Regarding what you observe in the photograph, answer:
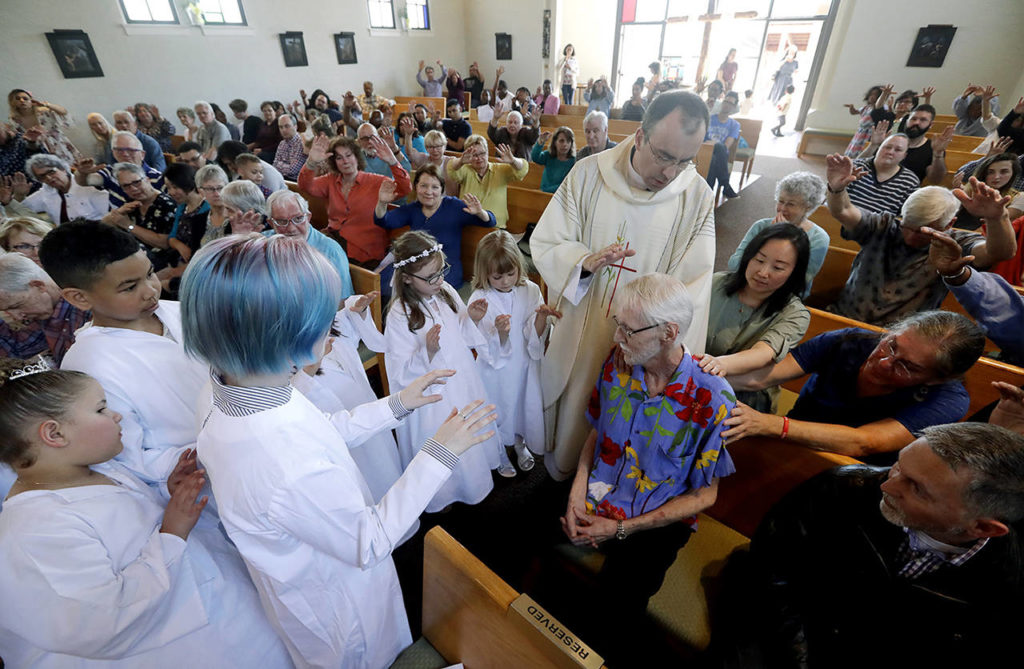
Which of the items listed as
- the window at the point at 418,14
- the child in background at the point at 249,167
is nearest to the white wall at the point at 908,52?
the window at the point at 418,14

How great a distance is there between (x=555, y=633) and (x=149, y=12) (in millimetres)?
13150

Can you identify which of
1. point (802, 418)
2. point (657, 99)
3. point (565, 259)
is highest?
point (657, 99)

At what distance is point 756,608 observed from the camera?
1.46 metres

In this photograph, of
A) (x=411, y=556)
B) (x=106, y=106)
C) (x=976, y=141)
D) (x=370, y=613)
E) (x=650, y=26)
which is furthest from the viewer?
(x=650, y=26)

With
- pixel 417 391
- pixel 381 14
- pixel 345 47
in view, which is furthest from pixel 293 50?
pixel 417 391

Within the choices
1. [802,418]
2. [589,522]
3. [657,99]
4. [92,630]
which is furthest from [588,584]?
[657,99]

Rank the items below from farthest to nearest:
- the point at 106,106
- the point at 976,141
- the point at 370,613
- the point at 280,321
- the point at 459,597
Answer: the point at 106,106 < the point at 976,141 < the point at 370,613 < the point at 459,597 < the point at 280,321

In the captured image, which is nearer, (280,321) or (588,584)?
(280,321)

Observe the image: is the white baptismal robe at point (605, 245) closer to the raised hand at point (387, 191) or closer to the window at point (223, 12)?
the raised hand at point (387, 191)

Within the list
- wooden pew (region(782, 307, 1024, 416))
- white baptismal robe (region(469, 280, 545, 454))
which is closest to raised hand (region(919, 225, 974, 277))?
wooden pew (region(782, 307, 1024, 416))

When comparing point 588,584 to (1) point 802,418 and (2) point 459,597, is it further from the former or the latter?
(1) point 802,418

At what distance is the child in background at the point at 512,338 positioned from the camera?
238 cm

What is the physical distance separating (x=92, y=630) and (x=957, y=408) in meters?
2.54

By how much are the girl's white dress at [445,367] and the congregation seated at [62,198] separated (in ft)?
12.0
